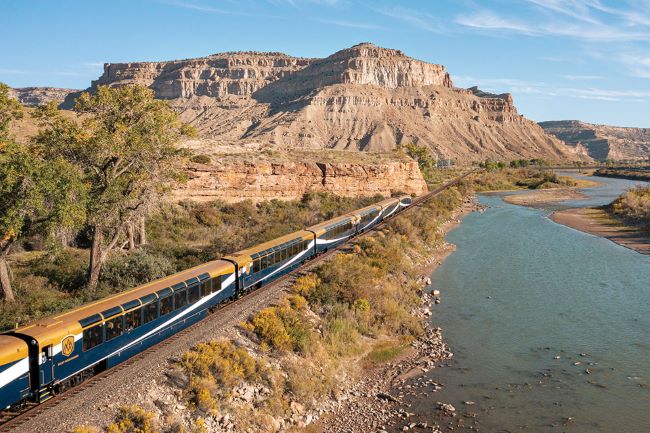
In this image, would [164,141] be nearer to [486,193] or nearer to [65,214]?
[65,214]

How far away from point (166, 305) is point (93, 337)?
3167 millimetres

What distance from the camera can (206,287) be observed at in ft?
61.5

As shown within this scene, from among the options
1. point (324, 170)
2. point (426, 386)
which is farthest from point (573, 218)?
point (426, 386)

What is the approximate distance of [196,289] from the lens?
18.1m

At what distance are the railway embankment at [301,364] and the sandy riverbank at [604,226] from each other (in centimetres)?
3190

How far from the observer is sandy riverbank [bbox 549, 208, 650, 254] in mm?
49969

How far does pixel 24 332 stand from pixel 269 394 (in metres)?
7.08

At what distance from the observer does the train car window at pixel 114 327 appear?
1402 cm

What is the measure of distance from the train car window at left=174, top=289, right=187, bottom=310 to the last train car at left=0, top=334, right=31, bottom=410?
561 cm

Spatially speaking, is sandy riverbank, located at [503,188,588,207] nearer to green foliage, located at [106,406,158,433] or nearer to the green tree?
the green tree

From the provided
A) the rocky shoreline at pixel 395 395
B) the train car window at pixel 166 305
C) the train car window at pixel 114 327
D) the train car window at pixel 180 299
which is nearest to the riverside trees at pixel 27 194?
the train car window at pixel 180 299

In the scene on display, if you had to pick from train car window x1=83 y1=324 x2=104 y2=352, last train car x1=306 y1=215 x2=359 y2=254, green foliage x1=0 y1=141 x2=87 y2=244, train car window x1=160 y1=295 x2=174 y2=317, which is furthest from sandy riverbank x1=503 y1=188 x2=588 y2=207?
train car window x1=83 y1=324 x2=104 y2=352

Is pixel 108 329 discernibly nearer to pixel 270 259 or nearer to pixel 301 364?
pixel 301 364

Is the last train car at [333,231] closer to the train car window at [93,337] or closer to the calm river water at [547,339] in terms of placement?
the calm river water at [547,339]
